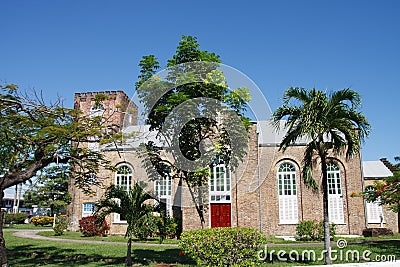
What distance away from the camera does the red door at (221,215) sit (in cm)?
2417

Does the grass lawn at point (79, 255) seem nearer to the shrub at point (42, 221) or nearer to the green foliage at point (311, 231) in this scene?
the green foliage at point (311, 231)

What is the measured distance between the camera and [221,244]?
11.0 metres

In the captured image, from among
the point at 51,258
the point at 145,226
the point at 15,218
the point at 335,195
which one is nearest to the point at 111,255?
the point at 51,258

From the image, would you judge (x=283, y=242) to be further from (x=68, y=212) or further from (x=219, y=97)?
(x=68, y=212)

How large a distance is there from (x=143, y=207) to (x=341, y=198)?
17764mm

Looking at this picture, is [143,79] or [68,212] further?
[68,212]

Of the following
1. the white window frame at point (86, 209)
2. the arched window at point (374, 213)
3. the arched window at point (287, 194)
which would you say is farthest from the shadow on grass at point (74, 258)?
the arched window at point (374, 213)

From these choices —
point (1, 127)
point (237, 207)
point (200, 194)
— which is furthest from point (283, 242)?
point (1, 127)

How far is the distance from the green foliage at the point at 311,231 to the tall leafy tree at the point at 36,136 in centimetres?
1497

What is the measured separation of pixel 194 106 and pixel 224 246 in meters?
5.02

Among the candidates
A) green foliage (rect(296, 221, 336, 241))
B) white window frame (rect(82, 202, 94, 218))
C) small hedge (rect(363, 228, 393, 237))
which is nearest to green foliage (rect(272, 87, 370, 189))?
green foliage (rect(296, 221, 336, 241))

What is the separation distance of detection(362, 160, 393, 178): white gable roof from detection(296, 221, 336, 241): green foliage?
383 inches

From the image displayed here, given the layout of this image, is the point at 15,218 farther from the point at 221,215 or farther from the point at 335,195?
the point at 335,195

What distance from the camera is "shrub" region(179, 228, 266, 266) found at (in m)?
10.9
